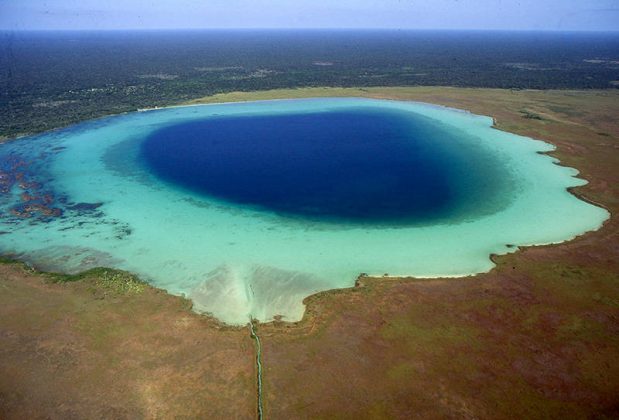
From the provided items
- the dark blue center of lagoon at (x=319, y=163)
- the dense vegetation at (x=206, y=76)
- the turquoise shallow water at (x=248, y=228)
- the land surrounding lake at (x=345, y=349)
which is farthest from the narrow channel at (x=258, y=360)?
the dense vegetation at (x=206, y=76)

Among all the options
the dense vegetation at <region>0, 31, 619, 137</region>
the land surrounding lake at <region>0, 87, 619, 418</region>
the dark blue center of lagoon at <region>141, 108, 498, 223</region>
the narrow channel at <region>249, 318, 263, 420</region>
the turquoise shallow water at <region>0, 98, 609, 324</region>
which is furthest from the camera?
the dense vegetation at <region>0, 31, 619, 137</region>

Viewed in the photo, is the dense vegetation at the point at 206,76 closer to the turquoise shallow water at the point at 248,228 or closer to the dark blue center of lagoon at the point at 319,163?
the dark blue center of lagoon at the point at 319,163

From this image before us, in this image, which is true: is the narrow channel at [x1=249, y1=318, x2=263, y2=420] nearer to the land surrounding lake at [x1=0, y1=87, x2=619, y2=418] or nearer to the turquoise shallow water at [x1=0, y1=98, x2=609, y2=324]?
the land surrounding lake at [x1=0, y1=87, x2=619, y2=418]

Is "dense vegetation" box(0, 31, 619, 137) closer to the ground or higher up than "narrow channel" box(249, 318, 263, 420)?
higher up

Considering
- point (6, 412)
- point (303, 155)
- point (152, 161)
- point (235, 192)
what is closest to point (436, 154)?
point (303, 155)

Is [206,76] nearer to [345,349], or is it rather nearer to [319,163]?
[319,163]

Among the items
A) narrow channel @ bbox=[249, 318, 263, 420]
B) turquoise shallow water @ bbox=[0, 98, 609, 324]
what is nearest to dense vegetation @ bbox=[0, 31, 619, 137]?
turquoise shallow water @ bbox=[0, 98, 609, 324]

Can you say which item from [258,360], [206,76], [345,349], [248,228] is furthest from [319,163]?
[206,76]

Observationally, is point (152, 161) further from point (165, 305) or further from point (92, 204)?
point (165, 305)
